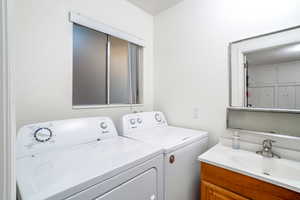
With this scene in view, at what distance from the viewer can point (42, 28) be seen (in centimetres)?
125

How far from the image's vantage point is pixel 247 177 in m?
0.99

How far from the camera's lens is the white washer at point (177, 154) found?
3.76 feet

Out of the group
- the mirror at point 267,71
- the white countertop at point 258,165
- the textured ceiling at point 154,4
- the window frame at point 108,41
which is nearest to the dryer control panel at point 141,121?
the window frame at point 108,41

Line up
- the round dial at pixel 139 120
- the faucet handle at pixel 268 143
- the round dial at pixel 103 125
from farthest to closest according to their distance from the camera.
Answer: the round dial at pixel 139 120
the round dial at pixel 103 125
the faucet handle at pixel 268 143

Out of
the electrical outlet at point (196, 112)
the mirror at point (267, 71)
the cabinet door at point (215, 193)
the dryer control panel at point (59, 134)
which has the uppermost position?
the mirror at point (267, 71)

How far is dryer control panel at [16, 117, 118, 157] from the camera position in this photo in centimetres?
98

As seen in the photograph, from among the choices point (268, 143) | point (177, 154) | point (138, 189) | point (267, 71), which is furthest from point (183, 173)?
point (267, 71)

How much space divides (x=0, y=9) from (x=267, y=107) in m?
1.77

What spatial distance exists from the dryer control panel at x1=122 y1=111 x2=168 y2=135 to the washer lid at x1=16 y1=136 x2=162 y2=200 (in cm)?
37

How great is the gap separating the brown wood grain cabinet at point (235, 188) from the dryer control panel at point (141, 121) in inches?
30.2

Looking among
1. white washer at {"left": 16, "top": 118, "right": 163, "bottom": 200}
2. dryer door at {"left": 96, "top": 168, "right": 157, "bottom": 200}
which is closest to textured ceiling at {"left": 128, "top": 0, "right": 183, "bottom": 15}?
white washer at {"left": 16, "top": 118, "right": 163, "bottom": 200}

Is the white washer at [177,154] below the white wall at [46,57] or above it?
below

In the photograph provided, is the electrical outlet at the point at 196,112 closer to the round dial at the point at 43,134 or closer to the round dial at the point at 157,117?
the round dial at the point at 157,117

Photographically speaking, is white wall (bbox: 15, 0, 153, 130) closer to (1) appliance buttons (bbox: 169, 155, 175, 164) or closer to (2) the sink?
(1) appliance buttons (bbox: 169, 155, 175, 164)
